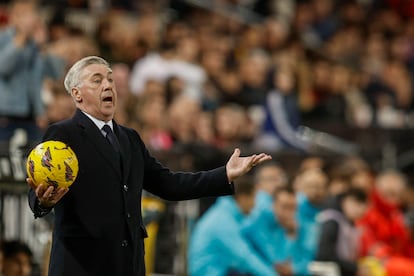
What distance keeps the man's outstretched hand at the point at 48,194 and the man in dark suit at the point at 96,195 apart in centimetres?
12

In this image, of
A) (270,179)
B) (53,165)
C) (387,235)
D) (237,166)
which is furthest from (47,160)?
(387,235)

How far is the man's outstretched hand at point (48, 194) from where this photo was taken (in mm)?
6375

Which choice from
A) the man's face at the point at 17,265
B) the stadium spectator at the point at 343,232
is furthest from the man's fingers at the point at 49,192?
the stadium spectator at the point at 343,232

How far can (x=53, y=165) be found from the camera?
6410 millimetres

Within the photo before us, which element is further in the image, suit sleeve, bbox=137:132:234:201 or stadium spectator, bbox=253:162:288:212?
stadium spectator, bbox=253:162:288:212

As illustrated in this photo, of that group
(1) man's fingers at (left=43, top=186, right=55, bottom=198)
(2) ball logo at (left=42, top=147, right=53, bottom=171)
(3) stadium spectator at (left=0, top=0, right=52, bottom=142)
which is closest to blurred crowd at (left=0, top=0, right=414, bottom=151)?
(3) stadium spectator at (left=0, top=0, right=52, bottom=142)

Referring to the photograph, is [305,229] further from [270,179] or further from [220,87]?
[220,87]

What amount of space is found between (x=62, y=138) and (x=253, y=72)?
35.8 feet

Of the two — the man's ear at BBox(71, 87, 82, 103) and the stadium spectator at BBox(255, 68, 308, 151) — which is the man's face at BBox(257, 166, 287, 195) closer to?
the stadium spectator at BBox(255, 68, 308, 151)

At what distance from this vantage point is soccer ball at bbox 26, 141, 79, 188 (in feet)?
21.0

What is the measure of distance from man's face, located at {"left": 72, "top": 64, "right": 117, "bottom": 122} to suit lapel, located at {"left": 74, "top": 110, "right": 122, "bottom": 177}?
0.06 m

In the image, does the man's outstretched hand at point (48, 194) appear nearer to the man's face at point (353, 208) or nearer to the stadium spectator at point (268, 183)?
the stadium spectator at point (268, 183)

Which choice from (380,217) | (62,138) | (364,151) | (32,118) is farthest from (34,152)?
(364,151)

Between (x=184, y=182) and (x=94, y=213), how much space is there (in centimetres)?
64
